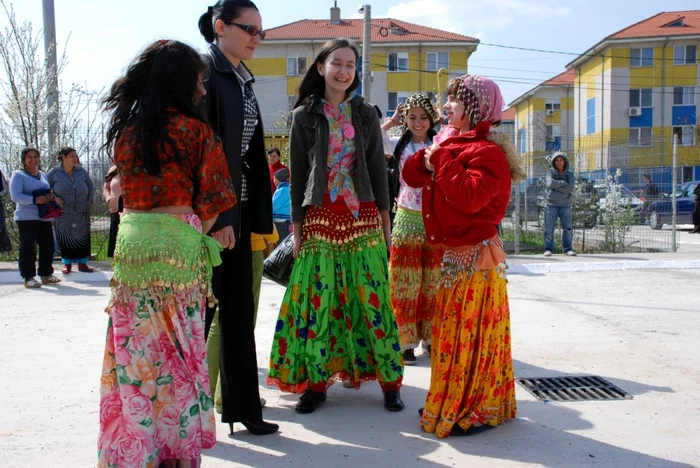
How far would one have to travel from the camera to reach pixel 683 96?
4347cm

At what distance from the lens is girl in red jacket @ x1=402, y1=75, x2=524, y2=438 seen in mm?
3664

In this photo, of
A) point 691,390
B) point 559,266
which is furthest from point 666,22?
point 691,390

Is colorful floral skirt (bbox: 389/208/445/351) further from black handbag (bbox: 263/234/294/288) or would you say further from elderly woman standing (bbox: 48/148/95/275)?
elderly woman standing (bbox: 48/148/95/275)

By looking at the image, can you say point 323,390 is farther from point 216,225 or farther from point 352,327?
point 216,225

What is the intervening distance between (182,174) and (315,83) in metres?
1.70

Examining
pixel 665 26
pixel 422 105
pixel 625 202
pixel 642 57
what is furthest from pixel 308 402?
pixel 665 26

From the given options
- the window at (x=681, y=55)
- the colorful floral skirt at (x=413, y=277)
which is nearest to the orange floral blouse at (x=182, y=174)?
the colorful floral skirt at (x=413, y=277)

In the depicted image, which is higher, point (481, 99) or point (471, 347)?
point (481, 99)

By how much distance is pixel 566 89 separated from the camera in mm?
56594

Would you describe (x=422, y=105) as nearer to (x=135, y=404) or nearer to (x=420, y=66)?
(x=135, y=404)

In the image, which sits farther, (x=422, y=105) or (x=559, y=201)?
(x=559, y=201)

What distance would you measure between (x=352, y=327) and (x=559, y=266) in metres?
6.71

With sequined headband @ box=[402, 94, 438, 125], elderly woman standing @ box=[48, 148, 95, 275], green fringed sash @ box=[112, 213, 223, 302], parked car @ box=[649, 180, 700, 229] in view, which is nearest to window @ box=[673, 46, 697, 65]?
parked car @ box=[649, 180, 700, 229]

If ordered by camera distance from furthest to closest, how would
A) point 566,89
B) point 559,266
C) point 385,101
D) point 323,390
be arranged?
point 566,89 < point 385,101 < point 559,266 < point 323,390
